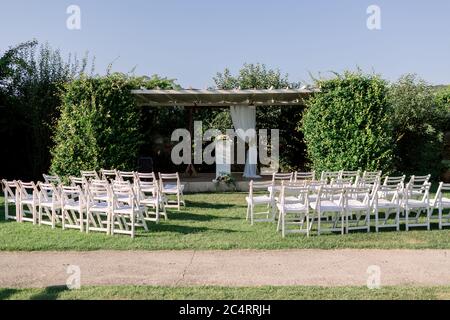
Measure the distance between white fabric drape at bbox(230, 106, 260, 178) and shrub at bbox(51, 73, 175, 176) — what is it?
399 cm

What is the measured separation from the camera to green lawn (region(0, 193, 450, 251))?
293 inches

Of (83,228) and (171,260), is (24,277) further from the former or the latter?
(83,228)

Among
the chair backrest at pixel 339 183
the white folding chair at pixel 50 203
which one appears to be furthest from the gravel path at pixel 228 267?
the chair backrest at pixel 339 183

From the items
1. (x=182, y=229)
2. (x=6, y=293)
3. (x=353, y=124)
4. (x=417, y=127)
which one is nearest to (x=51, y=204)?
(x=182, y=229)

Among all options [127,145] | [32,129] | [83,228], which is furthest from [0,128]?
[83,228]

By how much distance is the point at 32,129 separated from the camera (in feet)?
54.5

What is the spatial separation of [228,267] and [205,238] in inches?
68.3

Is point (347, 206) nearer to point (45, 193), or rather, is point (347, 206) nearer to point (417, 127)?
point (45, 193)

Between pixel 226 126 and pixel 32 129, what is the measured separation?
6.89m

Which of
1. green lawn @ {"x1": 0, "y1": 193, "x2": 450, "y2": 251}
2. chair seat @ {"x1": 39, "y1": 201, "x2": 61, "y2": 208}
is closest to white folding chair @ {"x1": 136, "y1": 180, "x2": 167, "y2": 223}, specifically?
green lawn @ {"x1": 0, "y1": 193, "x2": 450, "y2": 251}

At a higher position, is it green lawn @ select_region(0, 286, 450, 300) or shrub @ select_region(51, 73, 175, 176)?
shrub @ select_region(51, 73, 175, 176)

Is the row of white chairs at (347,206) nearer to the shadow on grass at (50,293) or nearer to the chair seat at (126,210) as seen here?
the chair seat at (126,210)

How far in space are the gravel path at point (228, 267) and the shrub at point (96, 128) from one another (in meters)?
6.64

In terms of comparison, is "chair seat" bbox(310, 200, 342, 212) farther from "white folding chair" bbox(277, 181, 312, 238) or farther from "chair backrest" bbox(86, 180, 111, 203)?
"chair backrest" bbox(86, 180, 111, 203)
